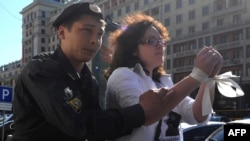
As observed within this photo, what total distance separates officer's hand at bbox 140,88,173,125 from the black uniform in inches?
1.0

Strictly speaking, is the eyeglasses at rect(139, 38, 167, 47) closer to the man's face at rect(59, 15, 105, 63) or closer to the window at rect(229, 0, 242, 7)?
the man's face at rect(59, 15, 105, 63)

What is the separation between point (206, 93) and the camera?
178cm

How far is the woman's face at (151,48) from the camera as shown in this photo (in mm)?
2016

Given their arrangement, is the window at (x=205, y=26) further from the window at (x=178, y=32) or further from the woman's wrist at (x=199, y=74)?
the woman's wrist at (x=199, y=74)

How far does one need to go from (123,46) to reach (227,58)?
47.4m

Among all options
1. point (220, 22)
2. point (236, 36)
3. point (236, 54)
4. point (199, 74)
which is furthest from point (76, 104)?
point (220, 22)

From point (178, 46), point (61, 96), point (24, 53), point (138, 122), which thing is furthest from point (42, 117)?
point (24, 53)

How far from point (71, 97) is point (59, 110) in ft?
0.29

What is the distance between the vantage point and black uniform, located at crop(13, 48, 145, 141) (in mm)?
1404

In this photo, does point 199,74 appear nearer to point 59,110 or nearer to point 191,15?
point 59,110

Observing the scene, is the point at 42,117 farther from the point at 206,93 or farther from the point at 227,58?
the point at 227,58

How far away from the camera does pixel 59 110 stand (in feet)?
4.59

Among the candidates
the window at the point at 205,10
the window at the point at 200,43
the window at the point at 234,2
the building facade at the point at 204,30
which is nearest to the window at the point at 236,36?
the building facade at the point at 204,30

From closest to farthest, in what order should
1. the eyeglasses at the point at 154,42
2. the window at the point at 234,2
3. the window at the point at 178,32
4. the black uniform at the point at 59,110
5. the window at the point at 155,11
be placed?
1. the black uniform at the point at 59,110
2. the eyeglasses at the point at 154,42
3. the window at the point at 234,2
4. the window at the point at 178,32
5. the window at the point at 155,11
